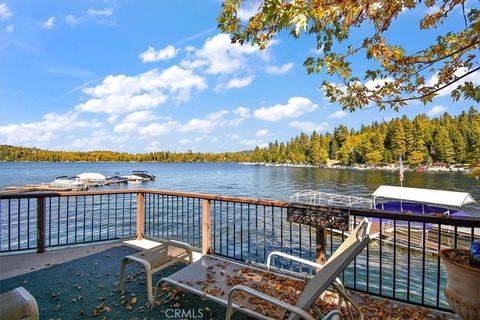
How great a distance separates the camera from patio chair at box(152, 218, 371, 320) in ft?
5.33

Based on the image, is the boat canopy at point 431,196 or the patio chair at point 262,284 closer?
the patio chair at point 262,284

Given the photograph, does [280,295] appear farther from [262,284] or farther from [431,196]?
[431,196]

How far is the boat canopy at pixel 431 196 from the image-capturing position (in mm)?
11617

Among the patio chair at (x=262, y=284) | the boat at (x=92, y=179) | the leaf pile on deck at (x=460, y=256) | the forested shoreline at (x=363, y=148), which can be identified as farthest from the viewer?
the forested shoreline at (x=363, y=148)

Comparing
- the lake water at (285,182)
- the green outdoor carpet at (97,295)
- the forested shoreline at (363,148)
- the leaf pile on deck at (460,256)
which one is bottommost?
the lake water at (285,182)

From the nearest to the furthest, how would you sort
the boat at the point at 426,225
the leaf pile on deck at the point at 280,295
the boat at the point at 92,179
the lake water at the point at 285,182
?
the leaf pile on deck at the point at 280,295, the boat at the point at 426,225, the lake water at the point at 285,182, the boat at the point at 92,179

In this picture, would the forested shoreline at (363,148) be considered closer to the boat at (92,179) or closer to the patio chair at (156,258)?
the patio chair at (156,258)

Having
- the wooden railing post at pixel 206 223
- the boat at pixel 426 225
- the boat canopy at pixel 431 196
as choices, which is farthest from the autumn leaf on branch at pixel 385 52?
the boat canopy at pixel 431 196

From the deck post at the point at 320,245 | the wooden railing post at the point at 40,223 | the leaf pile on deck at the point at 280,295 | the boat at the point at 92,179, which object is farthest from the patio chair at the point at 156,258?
the boat at the point at 92,179

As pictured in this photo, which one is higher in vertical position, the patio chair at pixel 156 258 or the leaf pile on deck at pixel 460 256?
the leaf pile on deck at pixel 460 256

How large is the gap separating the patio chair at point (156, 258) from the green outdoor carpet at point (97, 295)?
6.9 inches

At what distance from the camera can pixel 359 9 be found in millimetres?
2582

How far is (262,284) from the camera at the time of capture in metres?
2.46

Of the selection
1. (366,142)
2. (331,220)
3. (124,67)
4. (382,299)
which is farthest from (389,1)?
(366,142)
